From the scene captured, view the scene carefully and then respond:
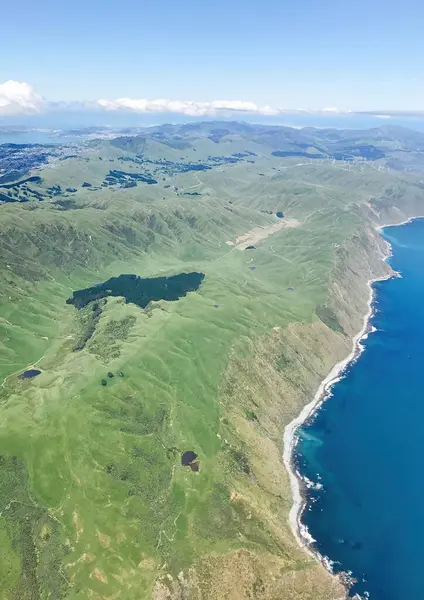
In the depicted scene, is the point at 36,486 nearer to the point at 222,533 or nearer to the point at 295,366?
the point at 222,533

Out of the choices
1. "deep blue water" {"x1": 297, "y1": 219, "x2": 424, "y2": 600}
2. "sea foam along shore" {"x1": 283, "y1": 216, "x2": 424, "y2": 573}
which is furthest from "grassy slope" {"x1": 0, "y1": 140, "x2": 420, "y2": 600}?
"deep blue water" {"x1": 297, "y1": 219, "x2": 424, "y2": 600}

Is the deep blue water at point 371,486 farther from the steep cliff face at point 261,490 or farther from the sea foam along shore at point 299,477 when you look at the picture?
the steep cliff face at point 261,490

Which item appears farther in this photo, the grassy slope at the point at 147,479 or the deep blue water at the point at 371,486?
the deep blue water at the point at 371,486

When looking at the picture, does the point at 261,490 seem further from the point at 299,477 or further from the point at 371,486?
the point at 371,486

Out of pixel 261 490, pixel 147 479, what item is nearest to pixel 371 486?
pixel 261 490

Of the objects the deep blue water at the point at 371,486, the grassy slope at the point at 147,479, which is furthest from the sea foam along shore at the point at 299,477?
the grassy slope at the point at 147,479

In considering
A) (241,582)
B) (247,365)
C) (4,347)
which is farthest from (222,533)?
(4,347)

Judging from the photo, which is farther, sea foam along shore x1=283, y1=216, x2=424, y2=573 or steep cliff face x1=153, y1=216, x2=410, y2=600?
sea foam along shore x1=283, y1=216, x2=424, y2=573

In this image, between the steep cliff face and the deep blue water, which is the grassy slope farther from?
the deep blue water
